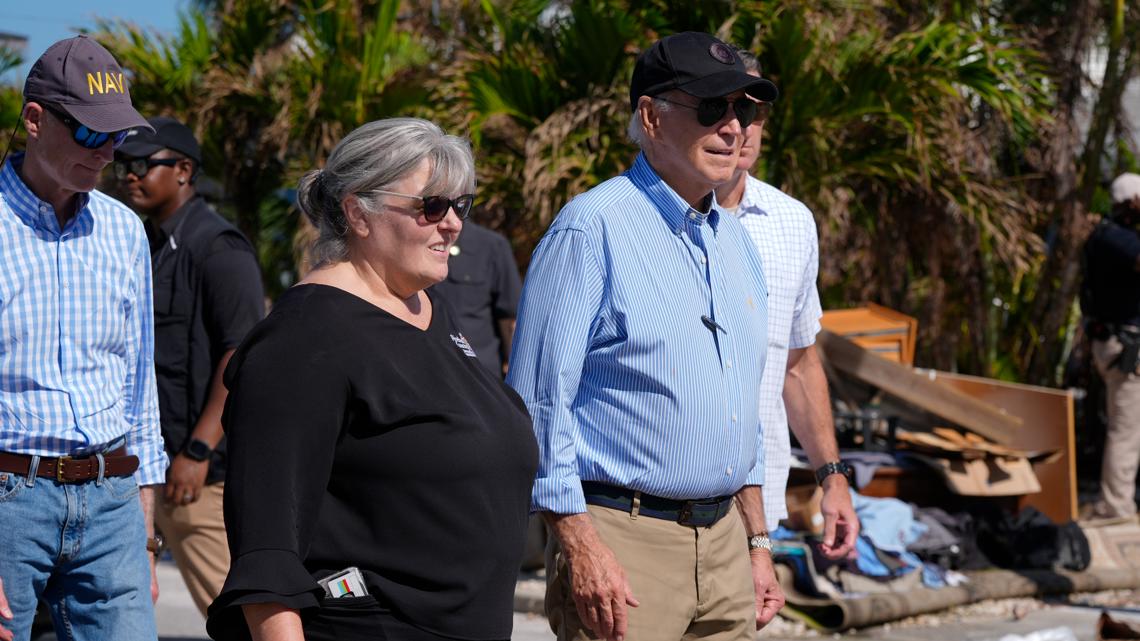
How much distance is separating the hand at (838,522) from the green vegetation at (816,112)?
3808mm

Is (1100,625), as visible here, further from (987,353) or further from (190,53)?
(190,53)

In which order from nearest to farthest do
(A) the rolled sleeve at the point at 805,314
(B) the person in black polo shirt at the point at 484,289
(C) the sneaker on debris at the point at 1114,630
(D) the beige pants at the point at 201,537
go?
(A) the rolled sleeve at the point at 805,314
(D) the beige pants at the point at 201,537
(C) the sneaker on debris at the point at 1114,630
(B) the person in black polo shirt at the point at 484,289

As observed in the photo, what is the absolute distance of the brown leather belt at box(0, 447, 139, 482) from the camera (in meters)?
2.98

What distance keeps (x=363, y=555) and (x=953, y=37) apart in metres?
6.59

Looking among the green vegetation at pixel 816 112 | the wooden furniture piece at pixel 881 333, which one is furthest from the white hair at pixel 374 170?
the wooden furniture piece at pixel 881 333

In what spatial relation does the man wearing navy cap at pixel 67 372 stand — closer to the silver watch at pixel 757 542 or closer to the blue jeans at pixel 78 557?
the blue jeans at pixel 78 557

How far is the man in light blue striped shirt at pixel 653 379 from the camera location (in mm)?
2828

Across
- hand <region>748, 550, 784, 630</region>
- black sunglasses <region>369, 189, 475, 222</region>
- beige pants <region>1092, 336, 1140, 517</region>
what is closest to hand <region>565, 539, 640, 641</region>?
hand <region>748, 550, 784, 630</region>

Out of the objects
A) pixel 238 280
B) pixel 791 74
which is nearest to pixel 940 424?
pixel 791 74

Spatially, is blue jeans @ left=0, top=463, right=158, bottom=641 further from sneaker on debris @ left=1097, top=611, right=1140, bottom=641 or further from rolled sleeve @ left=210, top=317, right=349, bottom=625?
sneaker on debris @ left=1097, top=611, right=1140, bottom=641

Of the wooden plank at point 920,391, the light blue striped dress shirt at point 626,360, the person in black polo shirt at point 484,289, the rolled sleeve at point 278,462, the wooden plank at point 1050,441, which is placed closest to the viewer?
the rolled sleeve at point 278,462

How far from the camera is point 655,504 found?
295 centimetres

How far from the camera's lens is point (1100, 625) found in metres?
5.39

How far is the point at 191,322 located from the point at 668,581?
201 cm
